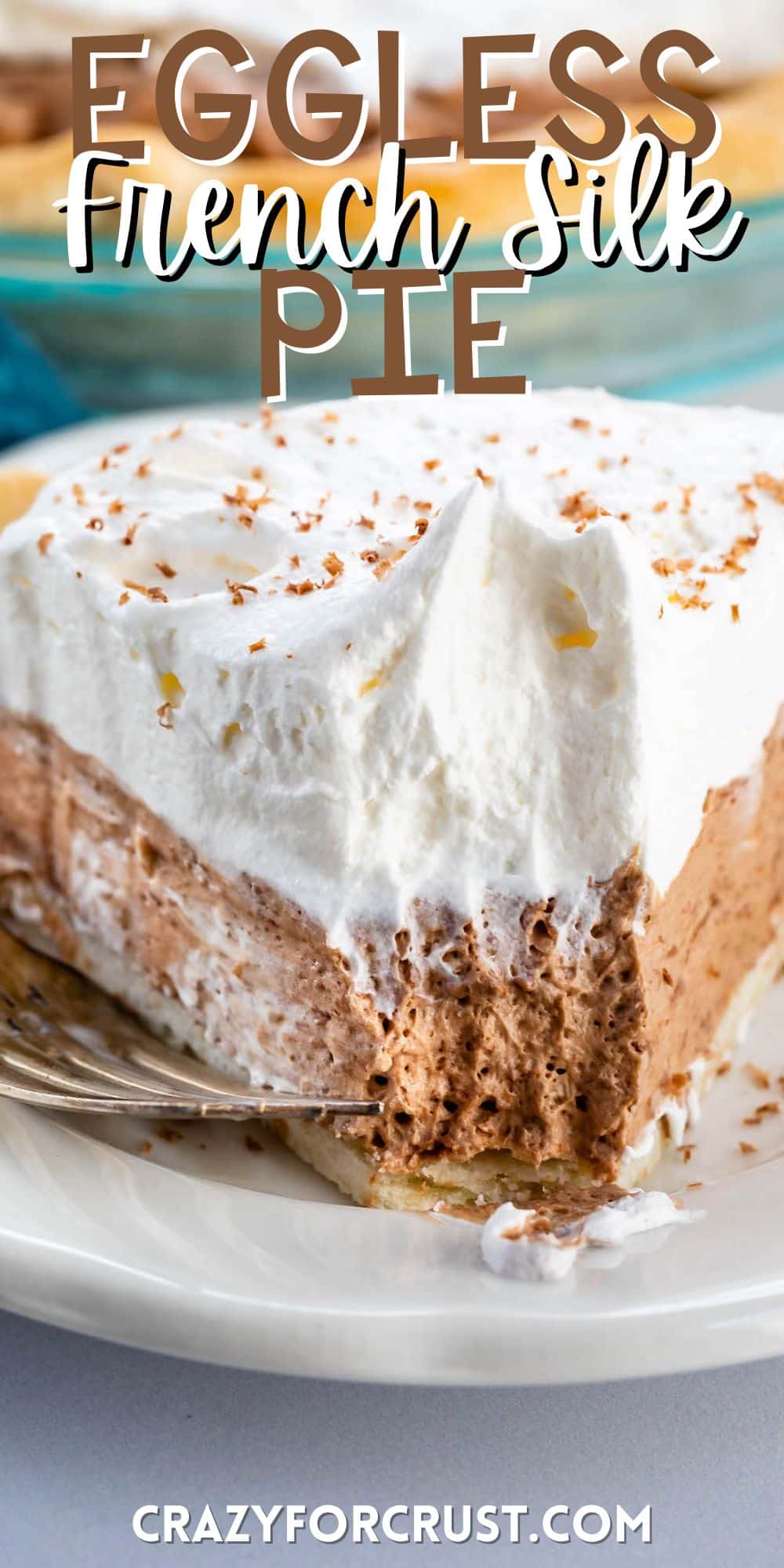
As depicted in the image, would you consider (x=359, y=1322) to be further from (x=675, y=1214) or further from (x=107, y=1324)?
(x=675, y=1214)

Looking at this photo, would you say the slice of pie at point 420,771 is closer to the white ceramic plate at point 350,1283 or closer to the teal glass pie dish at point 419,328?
the white ceramic plate at point 350,1283

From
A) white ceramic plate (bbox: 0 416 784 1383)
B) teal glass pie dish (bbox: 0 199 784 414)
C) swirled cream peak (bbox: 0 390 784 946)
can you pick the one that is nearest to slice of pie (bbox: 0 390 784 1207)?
swirled cream peak (bbox: 0 390 784 946)

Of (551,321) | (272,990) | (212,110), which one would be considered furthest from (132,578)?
(551,321)

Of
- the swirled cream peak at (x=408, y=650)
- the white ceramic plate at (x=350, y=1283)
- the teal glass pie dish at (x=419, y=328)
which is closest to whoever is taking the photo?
the white ceramic plate at (x=350, y=1283)

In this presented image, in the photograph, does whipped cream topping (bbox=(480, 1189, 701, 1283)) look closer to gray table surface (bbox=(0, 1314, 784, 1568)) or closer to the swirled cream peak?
gray table surface (bbox=(0, 1314, 784, 1568))

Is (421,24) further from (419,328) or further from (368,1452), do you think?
(368,1452)

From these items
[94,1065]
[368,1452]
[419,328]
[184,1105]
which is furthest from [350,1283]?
[419,328]

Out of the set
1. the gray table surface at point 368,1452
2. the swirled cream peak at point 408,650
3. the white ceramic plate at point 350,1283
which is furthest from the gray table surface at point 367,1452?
the swirled cream peak at point 408,650
